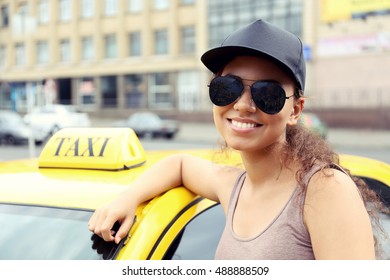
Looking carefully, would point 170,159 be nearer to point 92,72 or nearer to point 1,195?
point 1,195

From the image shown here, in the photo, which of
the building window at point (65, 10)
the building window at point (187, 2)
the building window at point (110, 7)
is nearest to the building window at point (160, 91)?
the building window at point (187, 2)

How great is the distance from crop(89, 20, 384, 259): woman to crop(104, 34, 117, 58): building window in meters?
36.3

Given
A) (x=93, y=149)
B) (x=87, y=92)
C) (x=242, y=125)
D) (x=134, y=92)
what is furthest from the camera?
(x=87, y=92)

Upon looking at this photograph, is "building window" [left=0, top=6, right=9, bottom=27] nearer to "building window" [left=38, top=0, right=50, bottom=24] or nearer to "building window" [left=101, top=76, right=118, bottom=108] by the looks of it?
"building window" [left=38, top=0, right=50, bottom=24]

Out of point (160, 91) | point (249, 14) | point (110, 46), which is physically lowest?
point (160, 91)

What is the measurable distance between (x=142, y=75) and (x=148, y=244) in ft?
112

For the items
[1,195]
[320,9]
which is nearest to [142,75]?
[320,9]

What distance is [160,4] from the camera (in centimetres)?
3469

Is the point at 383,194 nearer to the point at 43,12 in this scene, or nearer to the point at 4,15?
the point at 43,12

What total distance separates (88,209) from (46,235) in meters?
0.17

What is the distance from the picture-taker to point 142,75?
35.2 metres

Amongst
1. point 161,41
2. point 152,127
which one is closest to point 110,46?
point 161,41
